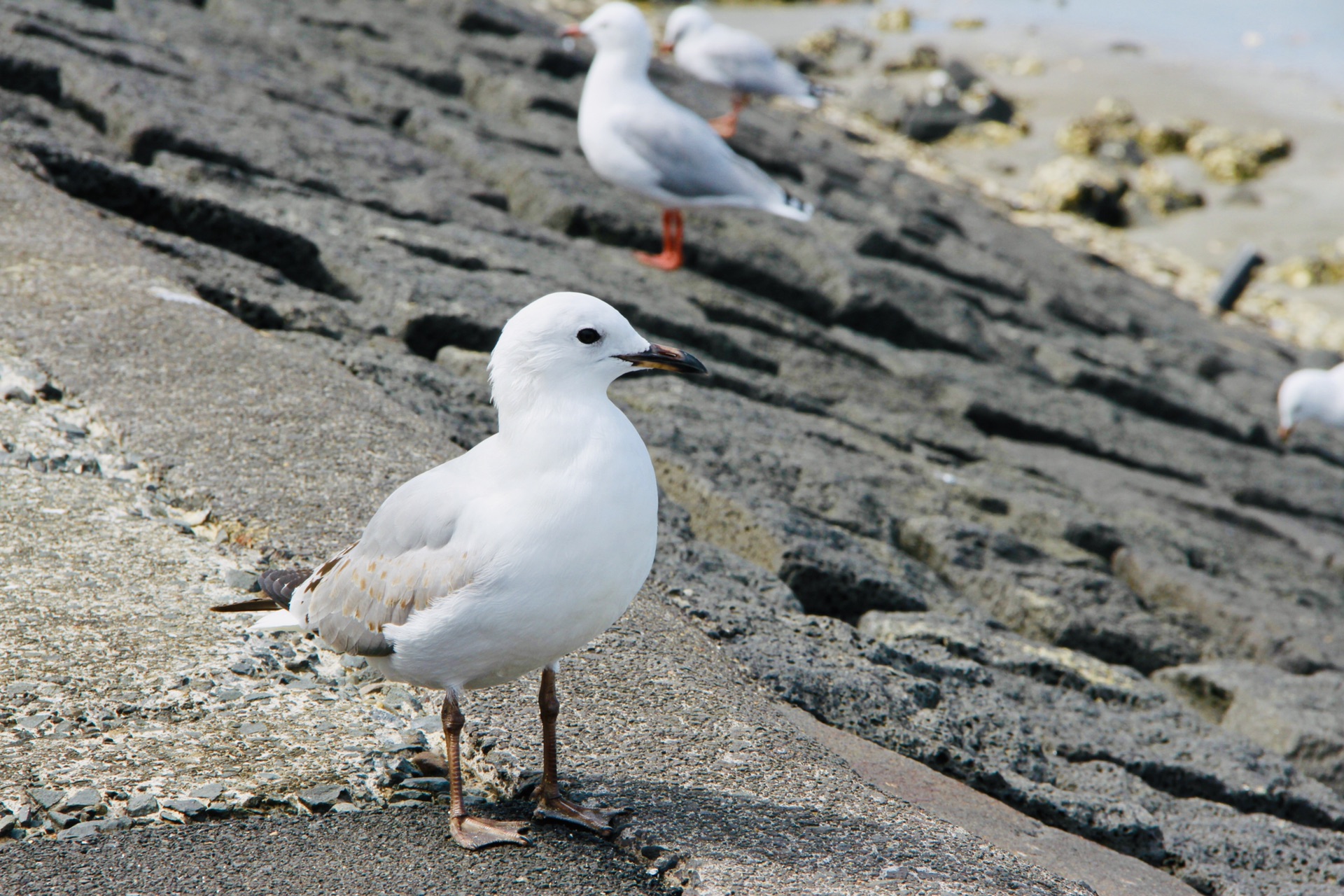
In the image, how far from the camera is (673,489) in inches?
149

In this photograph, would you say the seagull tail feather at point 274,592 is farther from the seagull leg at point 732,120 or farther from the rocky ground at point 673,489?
the seagull leg at point 732,120

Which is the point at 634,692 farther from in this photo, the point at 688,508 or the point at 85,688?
the point at 688,508

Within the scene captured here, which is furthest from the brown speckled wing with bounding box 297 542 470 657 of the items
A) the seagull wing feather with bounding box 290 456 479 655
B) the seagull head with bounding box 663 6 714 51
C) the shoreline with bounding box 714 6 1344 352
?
the shoreline with bounding box 714 6 1344 352

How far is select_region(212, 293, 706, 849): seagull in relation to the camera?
1.96 metres

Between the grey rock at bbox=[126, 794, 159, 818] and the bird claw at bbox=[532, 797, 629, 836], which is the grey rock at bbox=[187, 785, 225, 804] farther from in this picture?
the bird claw at bbox=[532, 797, 629, 836]

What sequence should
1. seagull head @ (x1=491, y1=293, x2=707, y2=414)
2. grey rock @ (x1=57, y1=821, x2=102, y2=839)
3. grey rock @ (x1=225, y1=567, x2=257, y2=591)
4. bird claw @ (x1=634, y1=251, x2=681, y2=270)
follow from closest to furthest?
grey rock @ (x1=57, y1=821, x2=102, y2=839), seagull head @ (x1=491, y1=293, x2=707, y2=414), grey rock @ (x1=225, y1=567, x2=257, y2=591), bird claw @ (x1=634, y1=251, x2=681, y2=270)

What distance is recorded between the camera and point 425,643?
2.03m

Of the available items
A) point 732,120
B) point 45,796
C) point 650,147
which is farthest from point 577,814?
point 732,120

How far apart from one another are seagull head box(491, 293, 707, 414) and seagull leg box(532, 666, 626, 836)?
492 mm

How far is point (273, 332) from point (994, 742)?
2453mm

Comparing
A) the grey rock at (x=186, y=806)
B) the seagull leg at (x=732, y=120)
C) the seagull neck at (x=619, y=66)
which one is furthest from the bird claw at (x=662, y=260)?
the grey rock at (x=186, y=806)

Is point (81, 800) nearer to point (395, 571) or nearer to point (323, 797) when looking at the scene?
point (323, 797)

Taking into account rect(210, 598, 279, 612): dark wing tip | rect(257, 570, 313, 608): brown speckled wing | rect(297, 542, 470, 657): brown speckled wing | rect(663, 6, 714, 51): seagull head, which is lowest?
rect(210, 598, 279, 612): dark wing tip

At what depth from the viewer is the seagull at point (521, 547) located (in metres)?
1.96
